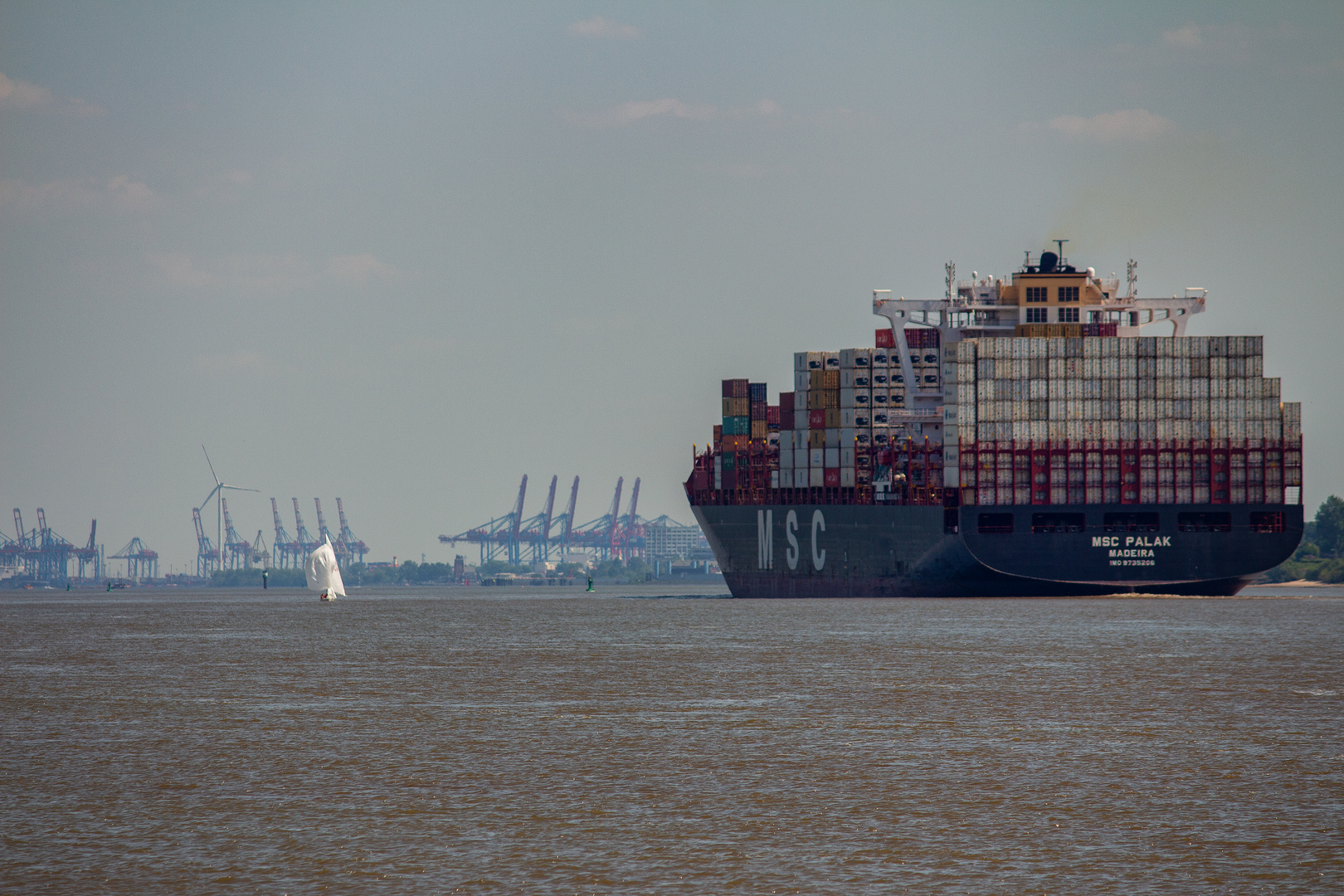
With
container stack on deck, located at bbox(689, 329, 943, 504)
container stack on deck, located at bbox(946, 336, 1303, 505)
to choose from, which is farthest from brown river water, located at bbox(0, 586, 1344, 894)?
container stack on deck, located at bbox(689, 329, 943, 504)

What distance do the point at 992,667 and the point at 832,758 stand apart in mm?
25075

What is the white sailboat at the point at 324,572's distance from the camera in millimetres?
180625

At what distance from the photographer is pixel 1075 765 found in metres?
33.2

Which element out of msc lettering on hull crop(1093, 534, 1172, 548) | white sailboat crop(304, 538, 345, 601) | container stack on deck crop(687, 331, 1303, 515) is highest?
container stack on deck crop(687, 331, 1303, 515)

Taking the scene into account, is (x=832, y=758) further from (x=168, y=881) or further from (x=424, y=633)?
(x=424, y=633)

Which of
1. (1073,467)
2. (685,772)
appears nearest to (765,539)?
(1073,467)

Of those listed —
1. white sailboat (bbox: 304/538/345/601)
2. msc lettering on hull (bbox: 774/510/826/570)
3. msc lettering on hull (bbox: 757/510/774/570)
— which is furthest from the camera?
white sailboat (bbox: 304/538/345/601)

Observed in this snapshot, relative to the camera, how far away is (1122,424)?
109 metres

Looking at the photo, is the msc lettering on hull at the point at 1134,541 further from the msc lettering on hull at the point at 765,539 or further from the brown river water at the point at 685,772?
the brown river water at the point at 685,772

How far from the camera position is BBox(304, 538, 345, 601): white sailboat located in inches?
7111

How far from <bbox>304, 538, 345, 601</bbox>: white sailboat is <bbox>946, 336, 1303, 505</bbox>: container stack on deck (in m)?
88.2

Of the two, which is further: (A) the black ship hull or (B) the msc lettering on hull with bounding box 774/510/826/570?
(B) the msc lettering on hull with bounding box 774/510/826/570

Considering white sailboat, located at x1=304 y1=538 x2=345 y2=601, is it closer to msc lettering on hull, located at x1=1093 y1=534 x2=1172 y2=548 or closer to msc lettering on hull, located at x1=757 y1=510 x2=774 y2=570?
msc lettering on hull, located at x1=757 y1=510 x2=774 y2=570

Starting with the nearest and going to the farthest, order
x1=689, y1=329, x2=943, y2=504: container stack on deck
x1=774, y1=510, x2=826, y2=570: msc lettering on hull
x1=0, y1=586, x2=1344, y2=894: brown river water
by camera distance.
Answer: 1. x1=0, y1=586, x2=1344, y2=894: brown river water
2. x1=689, y1=329, x2=943, y2=504: container stack on deck
3. x1=774, y1=510, x2=826, y2=570: msc lettering on hull
